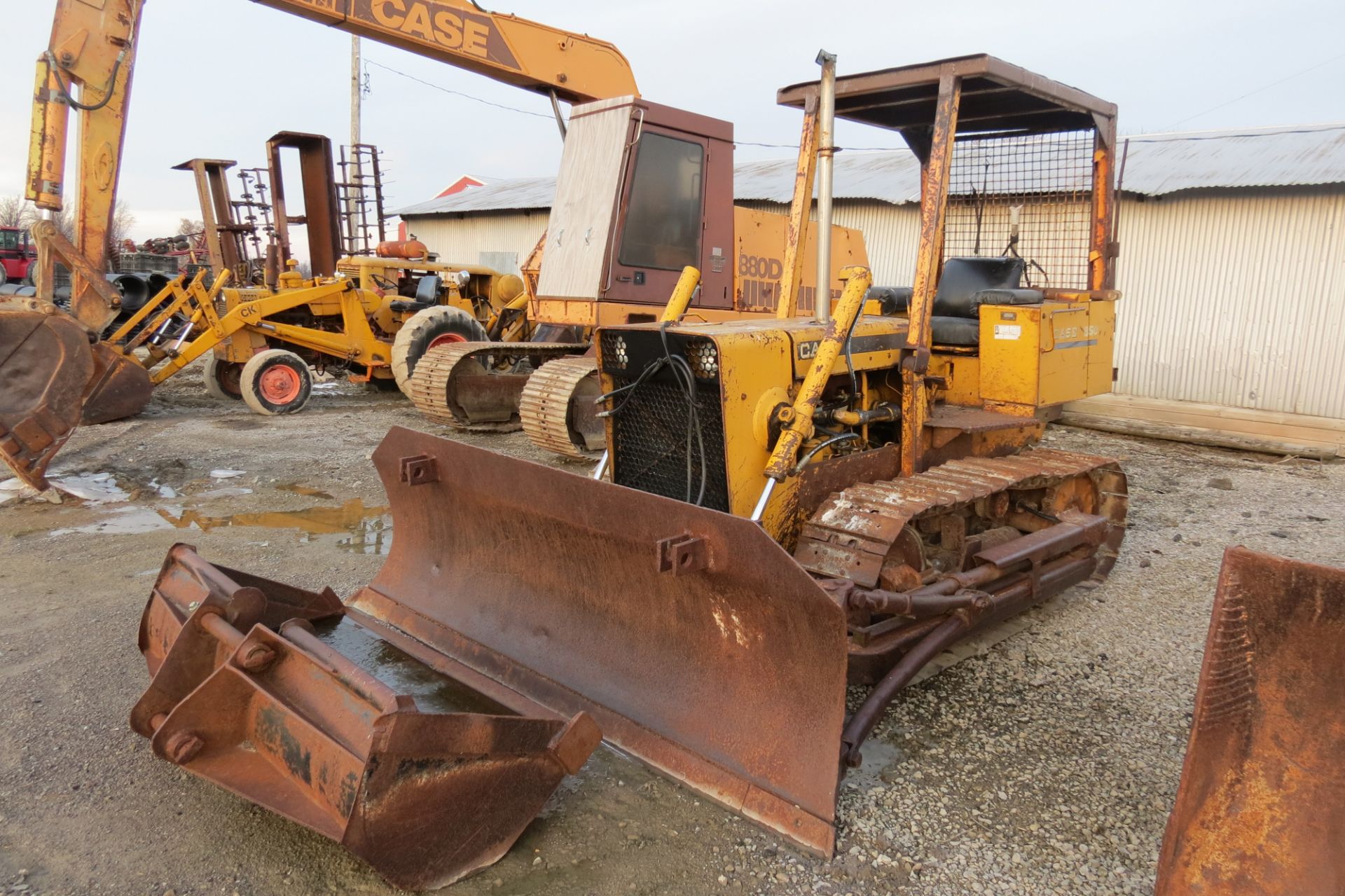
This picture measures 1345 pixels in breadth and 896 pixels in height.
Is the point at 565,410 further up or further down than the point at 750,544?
further down

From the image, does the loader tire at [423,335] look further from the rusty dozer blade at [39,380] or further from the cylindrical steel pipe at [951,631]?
the cylindrical steel pipe at [951,631]

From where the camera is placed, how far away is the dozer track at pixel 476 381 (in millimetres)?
8438

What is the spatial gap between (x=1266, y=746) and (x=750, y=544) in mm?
1304

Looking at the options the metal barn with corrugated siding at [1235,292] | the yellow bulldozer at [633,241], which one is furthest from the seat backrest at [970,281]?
the metal barn with corrugated siding at [1235,292]

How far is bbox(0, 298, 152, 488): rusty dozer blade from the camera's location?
20.5 ft

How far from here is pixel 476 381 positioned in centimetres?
867

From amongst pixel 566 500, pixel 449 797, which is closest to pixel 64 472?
pixel 566 500

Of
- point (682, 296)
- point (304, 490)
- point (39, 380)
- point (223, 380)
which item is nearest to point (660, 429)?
point (682, 296)

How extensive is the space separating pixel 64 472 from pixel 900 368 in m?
6.62

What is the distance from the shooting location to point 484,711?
3.37m

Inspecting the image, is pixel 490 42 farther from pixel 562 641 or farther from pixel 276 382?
pixel 562 641

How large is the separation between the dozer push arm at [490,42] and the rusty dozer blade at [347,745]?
5.58 metres

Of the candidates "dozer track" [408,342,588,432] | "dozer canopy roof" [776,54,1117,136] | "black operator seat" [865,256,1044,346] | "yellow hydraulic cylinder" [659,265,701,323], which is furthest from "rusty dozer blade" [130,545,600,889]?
"dozer track" [408,342,588,432]

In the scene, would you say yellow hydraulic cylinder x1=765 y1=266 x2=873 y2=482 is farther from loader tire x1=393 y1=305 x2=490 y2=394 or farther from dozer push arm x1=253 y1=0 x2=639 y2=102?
loader tire x1=393 y1=305 x2=490 y2=394
